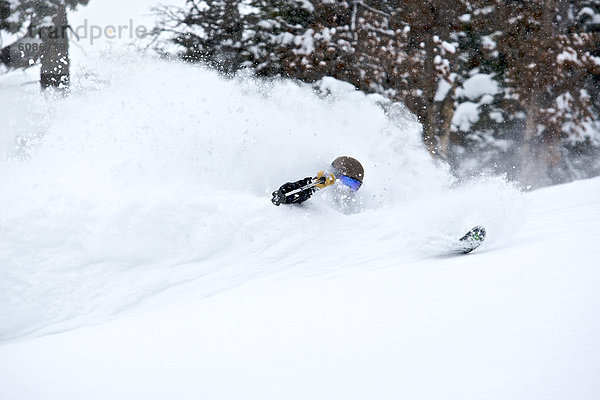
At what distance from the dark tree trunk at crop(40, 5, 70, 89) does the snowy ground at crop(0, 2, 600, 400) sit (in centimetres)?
307

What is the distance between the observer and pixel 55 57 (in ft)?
37.7

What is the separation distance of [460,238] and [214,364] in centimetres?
278

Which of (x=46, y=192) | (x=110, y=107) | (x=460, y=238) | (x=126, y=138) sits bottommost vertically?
(x=460, y=238)

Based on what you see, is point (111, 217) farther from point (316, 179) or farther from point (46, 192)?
point (316, 179)

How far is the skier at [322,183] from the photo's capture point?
5.39 m

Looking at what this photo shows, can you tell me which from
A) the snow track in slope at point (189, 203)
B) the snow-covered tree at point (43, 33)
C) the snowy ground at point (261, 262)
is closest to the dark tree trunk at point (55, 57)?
the snow-covered tree at point (43, 33)

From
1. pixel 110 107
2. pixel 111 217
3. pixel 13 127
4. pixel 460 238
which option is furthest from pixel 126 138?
pixel 13 127

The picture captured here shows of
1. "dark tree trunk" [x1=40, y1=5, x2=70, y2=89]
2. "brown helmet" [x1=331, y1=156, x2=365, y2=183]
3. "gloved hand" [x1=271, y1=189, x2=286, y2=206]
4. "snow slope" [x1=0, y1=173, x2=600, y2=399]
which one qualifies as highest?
"dark tree trunk" [x1=40, y1=5, x2=70, y2=89]

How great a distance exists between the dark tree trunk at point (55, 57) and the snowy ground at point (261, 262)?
307 cm

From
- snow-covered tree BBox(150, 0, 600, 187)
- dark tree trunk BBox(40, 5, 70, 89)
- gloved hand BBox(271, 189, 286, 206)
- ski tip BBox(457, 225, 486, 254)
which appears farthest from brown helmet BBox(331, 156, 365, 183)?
dark tree trunk BBox(40, 5, 70, 89)

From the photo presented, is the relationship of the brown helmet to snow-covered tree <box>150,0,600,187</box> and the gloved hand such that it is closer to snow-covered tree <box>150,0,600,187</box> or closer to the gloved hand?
the gloved hand

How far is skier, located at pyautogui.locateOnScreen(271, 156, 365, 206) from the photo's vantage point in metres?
5.39

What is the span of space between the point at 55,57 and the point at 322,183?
8.92m

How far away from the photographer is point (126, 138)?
588 centimetres
